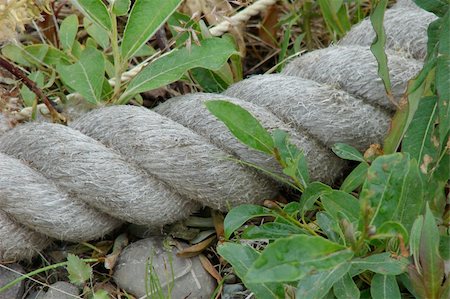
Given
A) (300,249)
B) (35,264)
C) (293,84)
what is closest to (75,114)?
(35,264)

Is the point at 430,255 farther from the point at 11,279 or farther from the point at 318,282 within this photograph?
the point at 11,279

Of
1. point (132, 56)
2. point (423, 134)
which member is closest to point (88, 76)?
point (132, 56)

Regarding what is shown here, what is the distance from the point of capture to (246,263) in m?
1.20

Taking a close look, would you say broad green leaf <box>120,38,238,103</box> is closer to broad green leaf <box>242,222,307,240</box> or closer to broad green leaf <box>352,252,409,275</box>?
broad green leaf <box>242,222,307,240</box>

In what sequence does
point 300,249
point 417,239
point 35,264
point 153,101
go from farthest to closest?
point 153,101, point 35,264, point 417,239, point 300,249

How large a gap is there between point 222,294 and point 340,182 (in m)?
0.33

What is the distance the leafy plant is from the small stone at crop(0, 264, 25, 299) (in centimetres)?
41

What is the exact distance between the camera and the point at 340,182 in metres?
1.53

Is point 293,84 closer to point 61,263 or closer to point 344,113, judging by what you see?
point 344,113

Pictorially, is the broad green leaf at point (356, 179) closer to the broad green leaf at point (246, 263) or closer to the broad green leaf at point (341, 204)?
the broad green leaf at point (341, 204)

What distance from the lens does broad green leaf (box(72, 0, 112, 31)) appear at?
1.41 meters

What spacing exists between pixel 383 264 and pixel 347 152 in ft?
0.85

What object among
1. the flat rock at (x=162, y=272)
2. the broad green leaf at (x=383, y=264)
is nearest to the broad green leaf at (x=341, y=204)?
the broad green leaf at (x=383, y=264)

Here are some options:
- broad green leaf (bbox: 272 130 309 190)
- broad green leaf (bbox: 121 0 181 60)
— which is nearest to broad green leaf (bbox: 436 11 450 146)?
broad green leaf (bbox: 272 130 309 190)
